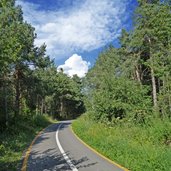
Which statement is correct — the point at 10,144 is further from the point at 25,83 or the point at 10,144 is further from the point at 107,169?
the point at 25,83

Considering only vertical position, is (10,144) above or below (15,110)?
below

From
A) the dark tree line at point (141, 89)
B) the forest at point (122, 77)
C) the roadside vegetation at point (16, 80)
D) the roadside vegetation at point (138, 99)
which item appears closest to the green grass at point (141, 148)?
the roadside vegetation at point (138, 99)

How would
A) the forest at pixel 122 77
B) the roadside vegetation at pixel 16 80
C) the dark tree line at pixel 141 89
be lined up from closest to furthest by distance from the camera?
the roadside vegetation at pixel 16 80 < the forest at pixel 122 77 < the dark tree line at pixel 141 89

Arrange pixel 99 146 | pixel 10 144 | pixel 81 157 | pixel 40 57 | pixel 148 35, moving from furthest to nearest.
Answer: pixel 40 57
pixel 148 35
pixel 10 144
pixel 99 146
pixel 81 157

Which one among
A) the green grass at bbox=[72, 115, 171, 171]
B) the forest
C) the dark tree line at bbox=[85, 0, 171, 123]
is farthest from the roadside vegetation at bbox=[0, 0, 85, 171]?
the dark tree line at bbox=[85, 0, 171, 123]

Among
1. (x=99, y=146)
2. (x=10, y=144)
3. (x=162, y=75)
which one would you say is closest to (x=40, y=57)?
(x=162, y=75)

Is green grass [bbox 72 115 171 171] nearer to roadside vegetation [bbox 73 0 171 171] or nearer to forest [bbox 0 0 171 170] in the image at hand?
roadside vegetation [bbox 73 0 171 171]

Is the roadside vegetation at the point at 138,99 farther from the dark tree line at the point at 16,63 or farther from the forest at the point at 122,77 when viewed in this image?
the dark tree line at the point at 16,63

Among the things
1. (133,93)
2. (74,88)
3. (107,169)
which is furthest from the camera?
(74,88)

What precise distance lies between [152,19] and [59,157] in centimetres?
2250

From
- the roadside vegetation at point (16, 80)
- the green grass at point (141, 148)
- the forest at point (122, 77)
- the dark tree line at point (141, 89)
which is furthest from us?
the dark tree line at point (141, 89)

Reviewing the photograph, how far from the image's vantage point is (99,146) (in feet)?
56.6

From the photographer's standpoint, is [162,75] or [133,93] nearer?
[162,75]

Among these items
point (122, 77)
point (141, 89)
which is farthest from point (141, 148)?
point (122, 77)
